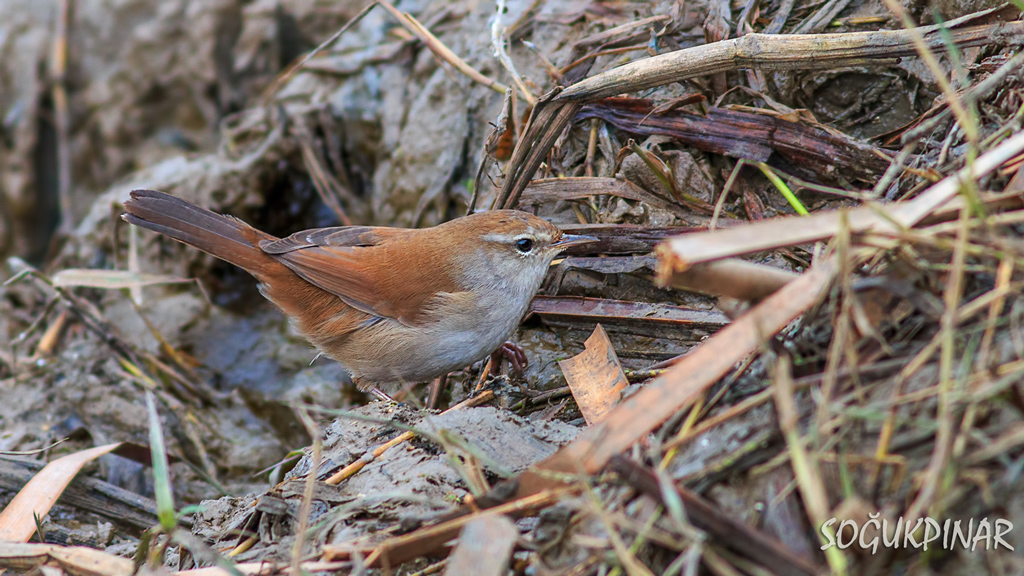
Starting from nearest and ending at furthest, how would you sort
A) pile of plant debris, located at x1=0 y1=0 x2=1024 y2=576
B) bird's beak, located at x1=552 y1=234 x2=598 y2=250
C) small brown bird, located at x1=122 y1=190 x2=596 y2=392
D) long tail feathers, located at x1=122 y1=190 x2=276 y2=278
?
pile of plant debris, located at x1=0 y1=0 x2=1024 y2=576 → bird's beak, located at x1=552 y1=234 x2=598 y2=250 → small brown bird, located at x1=122 y1=190 x2=596 y2=392 → long tail feathers, located at x1=122 y1=190 x2=276 y2=278

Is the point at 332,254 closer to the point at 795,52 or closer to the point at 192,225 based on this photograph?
the point at 192,225

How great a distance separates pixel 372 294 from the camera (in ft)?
15.3

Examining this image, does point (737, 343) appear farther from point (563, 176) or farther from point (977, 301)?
point (563, 176)

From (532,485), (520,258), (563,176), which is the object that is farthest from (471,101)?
(532,485)

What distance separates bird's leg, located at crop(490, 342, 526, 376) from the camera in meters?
4.45

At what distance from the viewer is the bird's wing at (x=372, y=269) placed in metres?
4.60

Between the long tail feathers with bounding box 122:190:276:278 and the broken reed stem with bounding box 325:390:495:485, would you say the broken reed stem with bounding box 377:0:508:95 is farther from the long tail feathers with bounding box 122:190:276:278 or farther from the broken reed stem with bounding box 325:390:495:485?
the broken reed stem with bounding box 325:390:495:485

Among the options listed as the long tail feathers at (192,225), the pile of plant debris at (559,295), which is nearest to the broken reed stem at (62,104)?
the pile of plant debris at (559,295)

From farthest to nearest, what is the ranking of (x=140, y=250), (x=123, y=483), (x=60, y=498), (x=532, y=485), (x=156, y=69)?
(x=156, y=69) → (x=140, y=250) → (x=123, y=483) → (x=60, y=498) → (x=532, y=485)

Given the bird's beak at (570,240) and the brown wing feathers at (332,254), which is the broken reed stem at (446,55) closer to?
the brown wing feathers at (332,254)

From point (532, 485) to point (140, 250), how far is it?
15.7ft

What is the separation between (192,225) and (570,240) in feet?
7.39

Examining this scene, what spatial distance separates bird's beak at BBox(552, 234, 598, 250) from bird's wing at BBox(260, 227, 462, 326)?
25.5 inches

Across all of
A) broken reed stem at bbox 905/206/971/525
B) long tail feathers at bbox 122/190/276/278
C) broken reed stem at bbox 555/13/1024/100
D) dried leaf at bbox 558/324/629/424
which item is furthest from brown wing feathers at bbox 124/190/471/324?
broken reed stem at bbox 905/206/971/525
